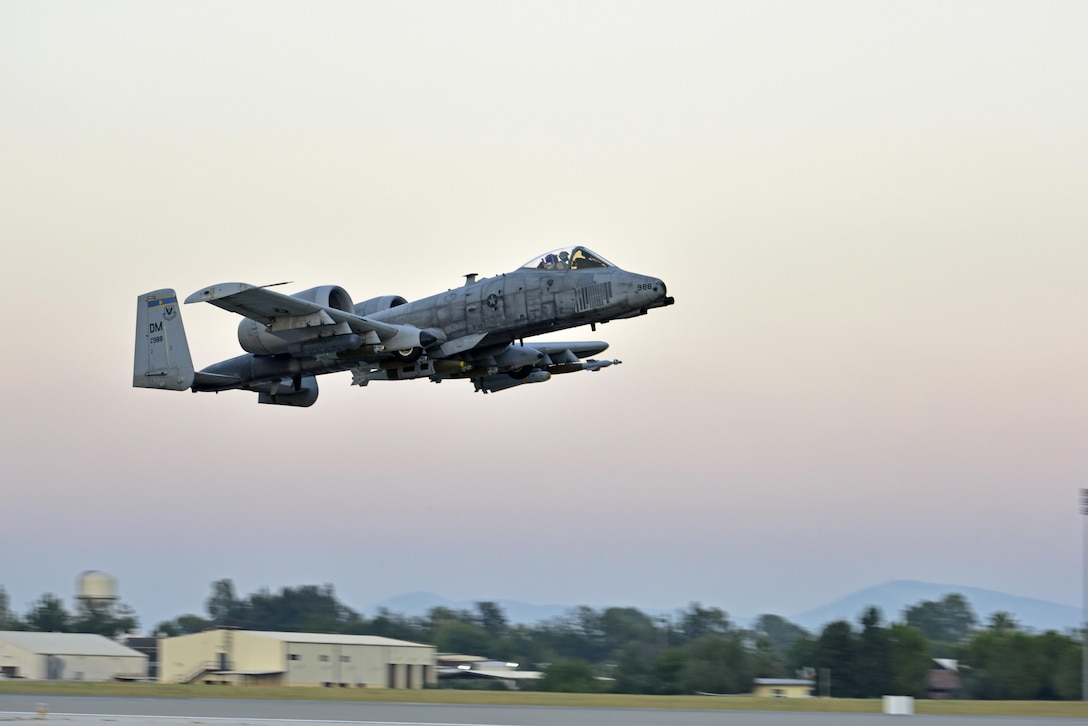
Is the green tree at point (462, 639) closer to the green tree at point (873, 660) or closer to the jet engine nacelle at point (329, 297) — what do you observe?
the green tree at point (873, 660)

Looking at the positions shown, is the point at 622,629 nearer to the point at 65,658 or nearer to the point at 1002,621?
the point at 1002,621

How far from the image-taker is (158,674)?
189 ft

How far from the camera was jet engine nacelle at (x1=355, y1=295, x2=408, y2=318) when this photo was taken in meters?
36.7

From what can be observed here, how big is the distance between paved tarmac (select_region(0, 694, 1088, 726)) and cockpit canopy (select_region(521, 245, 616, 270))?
11.3 metres

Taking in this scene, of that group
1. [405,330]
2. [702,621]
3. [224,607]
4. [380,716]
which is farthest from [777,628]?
[380,716]

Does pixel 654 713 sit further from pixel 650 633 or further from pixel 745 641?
pixel 650 633

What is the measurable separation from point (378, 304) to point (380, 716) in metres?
14.9

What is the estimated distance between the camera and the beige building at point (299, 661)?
171 ft

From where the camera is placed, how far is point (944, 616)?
113375 millimetres

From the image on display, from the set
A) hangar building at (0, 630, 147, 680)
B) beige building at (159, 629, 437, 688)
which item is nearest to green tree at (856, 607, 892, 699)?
beige building at (159, 629, 437, 688)

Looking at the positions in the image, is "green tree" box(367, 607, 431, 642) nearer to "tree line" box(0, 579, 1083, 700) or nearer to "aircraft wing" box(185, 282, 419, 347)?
"tree line" box(0, 579, 1083, 700)

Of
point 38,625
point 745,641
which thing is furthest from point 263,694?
point 38,625

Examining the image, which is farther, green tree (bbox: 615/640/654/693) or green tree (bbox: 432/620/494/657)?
green tree (bbox: 432/620/494/657)

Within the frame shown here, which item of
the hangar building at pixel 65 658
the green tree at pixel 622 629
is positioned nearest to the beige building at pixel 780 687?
the green tree at pixel 622 629
